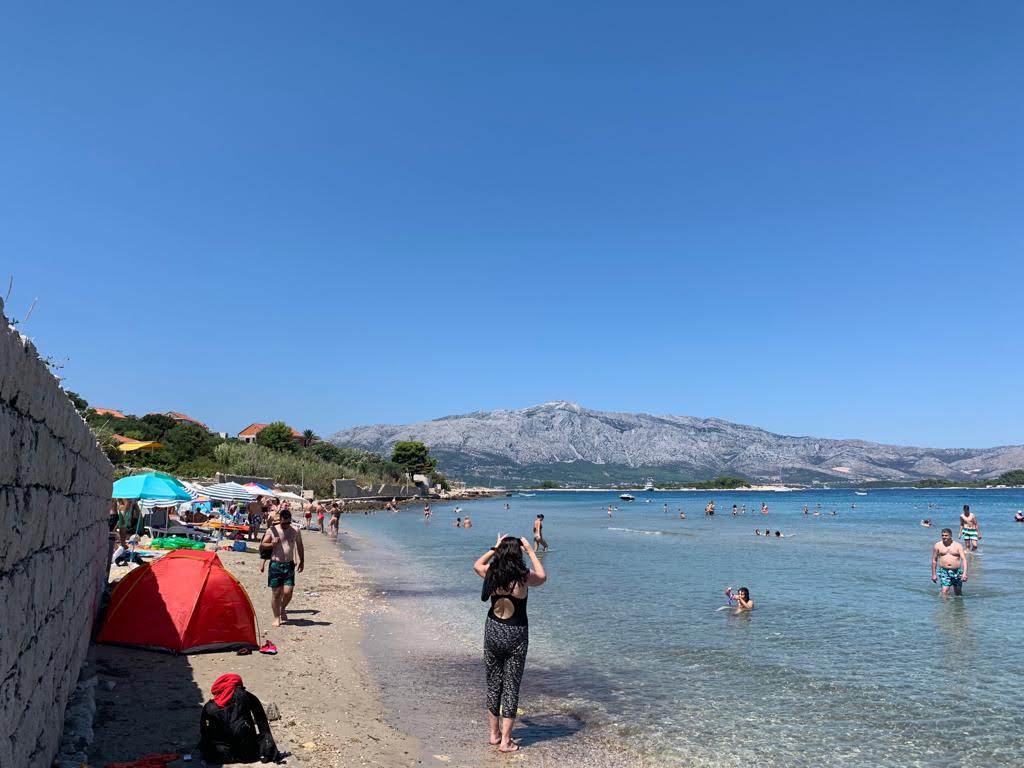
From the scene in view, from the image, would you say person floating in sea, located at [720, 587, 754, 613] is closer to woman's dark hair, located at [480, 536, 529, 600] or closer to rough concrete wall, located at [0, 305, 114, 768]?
woman's dark hair, located at [480, 536, 529, 600]

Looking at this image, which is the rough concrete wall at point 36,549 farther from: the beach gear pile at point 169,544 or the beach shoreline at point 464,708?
the beach gear pile at point 169,544

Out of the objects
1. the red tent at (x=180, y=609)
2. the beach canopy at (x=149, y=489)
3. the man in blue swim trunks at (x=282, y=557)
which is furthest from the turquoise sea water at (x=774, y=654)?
the beach canopy at (x=149, y=489)

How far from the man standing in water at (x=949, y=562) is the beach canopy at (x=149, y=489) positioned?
18.2 meters

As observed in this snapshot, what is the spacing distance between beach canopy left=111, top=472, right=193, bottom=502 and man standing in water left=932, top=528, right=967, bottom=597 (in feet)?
59.9

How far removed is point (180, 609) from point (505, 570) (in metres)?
5.49

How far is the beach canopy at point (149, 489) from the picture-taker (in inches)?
682

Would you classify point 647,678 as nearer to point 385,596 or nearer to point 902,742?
point 902,742

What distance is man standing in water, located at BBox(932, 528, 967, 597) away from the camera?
15578mm

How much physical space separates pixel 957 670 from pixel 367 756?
8954 millimetres

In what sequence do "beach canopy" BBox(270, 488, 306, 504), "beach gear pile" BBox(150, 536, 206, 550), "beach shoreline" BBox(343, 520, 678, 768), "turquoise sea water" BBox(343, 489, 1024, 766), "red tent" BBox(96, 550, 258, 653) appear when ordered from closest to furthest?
1. "beach shoreline" BBox(343, 520, 678, 768)
2. "turquoise sea water" BBox(343, 489, 1024, 766)
3. "red tent" BBox(96, 550, 258, 653)
4. "beach gear pile" BBox(150, 536, 206, 550)
5. "beach canopy" BBox(270, 488, 306, 504)

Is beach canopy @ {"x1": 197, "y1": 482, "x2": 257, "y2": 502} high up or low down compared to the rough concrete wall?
down

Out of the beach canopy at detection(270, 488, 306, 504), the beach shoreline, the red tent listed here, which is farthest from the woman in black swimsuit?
the beach canopy at detection(270, 488, 306, 504)

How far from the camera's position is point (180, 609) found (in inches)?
362

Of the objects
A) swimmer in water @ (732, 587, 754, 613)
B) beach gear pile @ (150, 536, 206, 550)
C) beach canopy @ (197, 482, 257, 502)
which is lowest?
swimmer in water @ (732, 587, 754, 613)
